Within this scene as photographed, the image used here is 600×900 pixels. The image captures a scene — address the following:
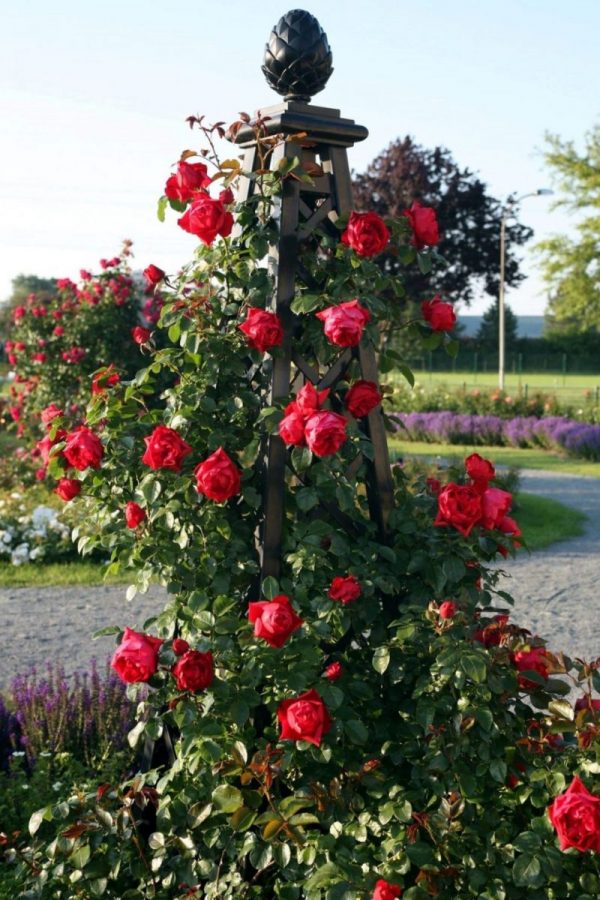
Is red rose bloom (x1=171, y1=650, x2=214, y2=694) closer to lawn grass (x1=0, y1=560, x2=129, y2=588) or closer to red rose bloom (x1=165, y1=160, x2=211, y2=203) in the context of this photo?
red rose bloom (x1=165, y1=160, x2=211, y2=203)

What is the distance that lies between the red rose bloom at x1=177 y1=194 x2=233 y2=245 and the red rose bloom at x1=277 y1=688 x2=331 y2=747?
1262mm

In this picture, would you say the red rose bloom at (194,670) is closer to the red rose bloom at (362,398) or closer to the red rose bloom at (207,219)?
the red rose bloom at (362,398)

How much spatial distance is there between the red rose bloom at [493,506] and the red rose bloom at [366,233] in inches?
29.1

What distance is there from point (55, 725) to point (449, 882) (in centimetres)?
212

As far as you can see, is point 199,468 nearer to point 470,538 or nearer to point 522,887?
point 470,538

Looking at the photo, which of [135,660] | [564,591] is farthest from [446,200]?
[135,660]

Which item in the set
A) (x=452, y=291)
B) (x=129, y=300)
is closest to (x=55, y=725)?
(x=129, y=300)

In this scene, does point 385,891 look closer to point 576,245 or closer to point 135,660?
point 135,660

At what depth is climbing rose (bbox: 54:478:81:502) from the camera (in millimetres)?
3098

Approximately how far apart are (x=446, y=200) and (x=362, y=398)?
1242 inches

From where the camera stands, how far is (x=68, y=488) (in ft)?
10.2

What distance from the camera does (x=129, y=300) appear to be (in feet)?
38.3

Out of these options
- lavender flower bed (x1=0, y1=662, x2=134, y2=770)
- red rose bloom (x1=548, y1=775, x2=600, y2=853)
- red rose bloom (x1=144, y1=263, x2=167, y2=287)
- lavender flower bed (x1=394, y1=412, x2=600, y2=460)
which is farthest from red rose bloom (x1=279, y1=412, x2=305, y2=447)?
lavender flower bed (x1=394, y1=412, x2=600, y2=460)

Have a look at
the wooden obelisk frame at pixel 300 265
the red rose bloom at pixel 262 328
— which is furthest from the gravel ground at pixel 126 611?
the red rose bloom at pixel 262 328
